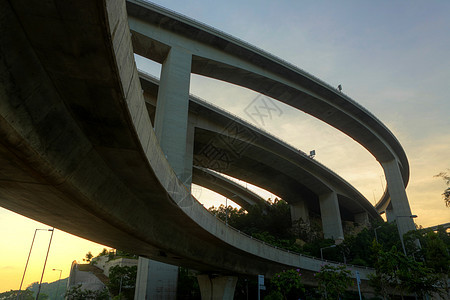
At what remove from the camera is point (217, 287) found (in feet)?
95.1

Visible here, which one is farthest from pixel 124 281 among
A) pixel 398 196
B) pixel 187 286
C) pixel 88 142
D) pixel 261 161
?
pixel 398 196

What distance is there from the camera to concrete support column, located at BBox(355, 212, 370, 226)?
263 ft

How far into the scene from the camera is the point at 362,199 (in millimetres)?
75750

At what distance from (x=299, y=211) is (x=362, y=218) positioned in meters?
23.0

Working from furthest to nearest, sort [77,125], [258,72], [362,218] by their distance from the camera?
[362,218] → [258,72] → [77,125]

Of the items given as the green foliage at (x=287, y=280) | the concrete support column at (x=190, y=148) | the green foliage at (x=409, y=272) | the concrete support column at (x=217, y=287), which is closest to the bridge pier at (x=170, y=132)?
the concrete support column at (x=190, y=148)

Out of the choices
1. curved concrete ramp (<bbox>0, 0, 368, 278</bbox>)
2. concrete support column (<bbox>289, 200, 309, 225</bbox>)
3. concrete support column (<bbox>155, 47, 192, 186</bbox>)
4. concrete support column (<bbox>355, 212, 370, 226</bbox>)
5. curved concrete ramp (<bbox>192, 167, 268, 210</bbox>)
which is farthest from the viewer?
concrete support column (<bbox>355, 212, 370, 226</bbox>)

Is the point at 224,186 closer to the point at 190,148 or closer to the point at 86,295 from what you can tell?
the point at 190,148

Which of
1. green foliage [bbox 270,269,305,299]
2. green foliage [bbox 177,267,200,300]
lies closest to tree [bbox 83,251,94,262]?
green foliage [bbox 177,267,200,300]

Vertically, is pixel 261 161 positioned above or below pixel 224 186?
below

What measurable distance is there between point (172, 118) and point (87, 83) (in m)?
24.6

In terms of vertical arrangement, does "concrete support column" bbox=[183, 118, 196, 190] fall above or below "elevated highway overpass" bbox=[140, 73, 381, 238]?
→ below

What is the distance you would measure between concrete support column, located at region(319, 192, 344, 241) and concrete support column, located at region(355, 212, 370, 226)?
1962 centimetres

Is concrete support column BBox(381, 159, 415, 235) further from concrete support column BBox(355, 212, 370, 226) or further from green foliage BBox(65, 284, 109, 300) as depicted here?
green foliage BBox(65, 284, 109, 300)
